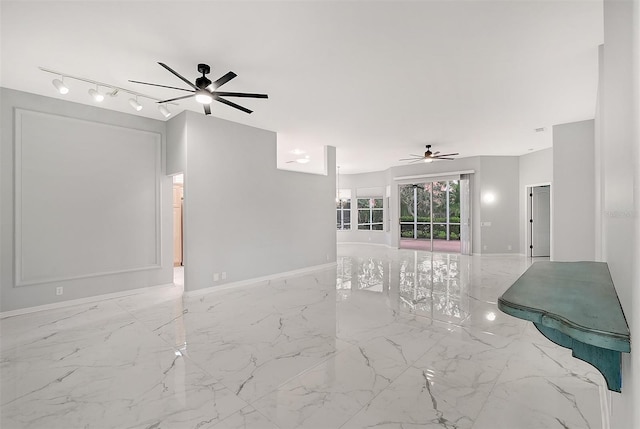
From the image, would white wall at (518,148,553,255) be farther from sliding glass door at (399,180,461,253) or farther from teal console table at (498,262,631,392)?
teal console table at (498,262,631,392)

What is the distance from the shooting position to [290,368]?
2.51 m

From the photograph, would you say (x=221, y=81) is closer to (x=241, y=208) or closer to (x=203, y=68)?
(x=203, y=68)

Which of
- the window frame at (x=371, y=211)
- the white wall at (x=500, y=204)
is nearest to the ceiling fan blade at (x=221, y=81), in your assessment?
the white wall at (x=500, y=204)

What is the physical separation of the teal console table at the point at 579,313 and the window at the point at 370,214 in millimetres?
10573

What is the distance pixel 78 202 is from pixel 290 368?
4311 millimetres

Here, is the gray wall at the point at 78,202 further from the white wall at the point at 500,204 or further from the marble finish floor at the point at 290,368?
the white wall at the point at 500,204

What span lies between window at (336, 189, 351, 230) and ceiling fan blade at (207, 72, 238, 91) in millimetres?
9406

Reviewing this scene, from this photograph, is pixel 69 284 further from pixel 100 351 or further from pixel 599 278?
pixel 599 278

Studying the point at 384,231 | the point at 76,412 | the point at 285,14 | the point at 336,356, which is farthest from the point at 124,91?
the point at 384,231

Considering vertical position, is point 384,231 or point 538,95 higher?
point 538,95

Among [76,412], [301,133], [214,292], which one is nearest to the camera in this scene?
[76,412]

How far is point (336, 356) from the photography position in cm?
271

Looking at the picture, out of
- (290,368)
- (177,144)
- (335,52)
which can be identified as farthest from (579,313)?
(177,144)

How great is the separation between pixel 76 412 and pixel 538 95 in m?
6.31
